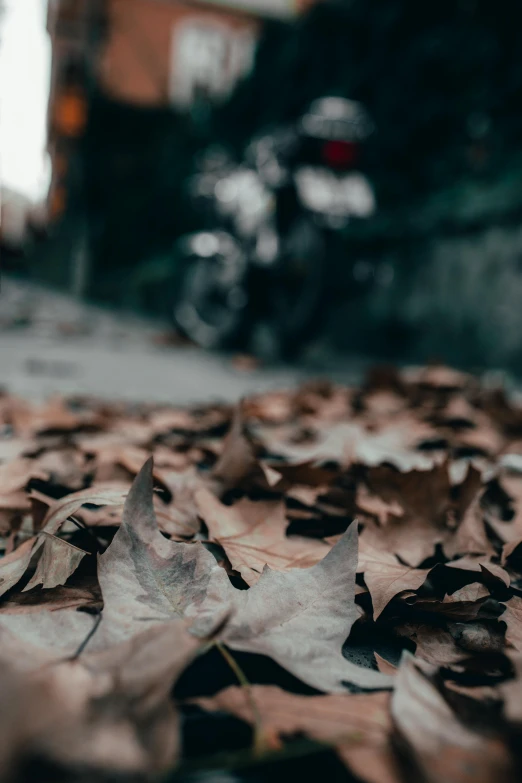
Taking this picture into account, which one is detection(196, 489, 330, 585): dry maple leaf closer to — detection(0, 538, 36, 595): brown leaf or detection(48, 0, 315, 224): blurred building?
detection(0, 538, 36, 595): brown leaf

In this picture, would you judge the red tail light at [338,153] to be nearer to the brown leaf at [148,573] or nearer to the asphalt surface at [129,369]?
the asphalt surface at [129,369]

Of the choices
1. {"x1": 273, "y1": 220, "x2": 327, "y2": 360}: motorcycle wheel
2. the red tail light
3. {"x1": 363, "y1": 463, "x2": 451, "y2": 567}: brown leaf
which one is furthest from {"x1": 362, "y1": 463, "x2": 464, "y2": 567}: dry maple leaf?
the red tail light

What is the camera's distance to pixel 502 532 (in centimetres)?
102

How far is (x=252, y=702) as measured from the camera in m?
0.52

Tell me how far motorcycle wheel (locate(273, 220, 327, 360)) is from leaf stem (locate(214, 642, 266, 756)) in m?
3.87

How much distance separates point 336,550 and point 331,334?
4.98m

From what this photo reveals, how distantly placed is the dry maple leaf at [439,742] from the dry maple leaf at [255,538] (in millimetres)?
264

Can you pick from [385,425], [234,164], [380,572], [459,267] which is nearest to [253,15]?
[234,164]

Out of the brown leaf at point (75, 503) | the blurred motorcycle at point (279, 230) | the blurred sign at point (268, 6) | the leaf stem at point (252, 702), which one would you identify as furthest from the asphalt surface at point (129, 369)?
the blurred sign at point (268, 6)

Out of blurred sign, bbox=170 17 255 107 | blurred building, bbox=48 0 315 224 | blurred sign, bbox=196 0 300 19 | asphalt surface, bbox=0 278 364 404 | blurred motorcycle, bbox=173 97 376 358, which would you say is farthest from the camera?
blurred sign, bbox=196 0 300 19

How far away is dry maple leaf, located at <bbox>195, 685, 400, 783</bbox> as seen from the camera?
0.49 metres

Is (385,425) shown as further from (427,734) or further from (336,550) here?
(427,734)

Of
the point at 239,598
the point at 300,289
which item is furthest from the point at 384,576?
the point at 300,289

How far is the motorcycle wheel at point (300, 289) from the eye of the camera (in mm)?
4316
